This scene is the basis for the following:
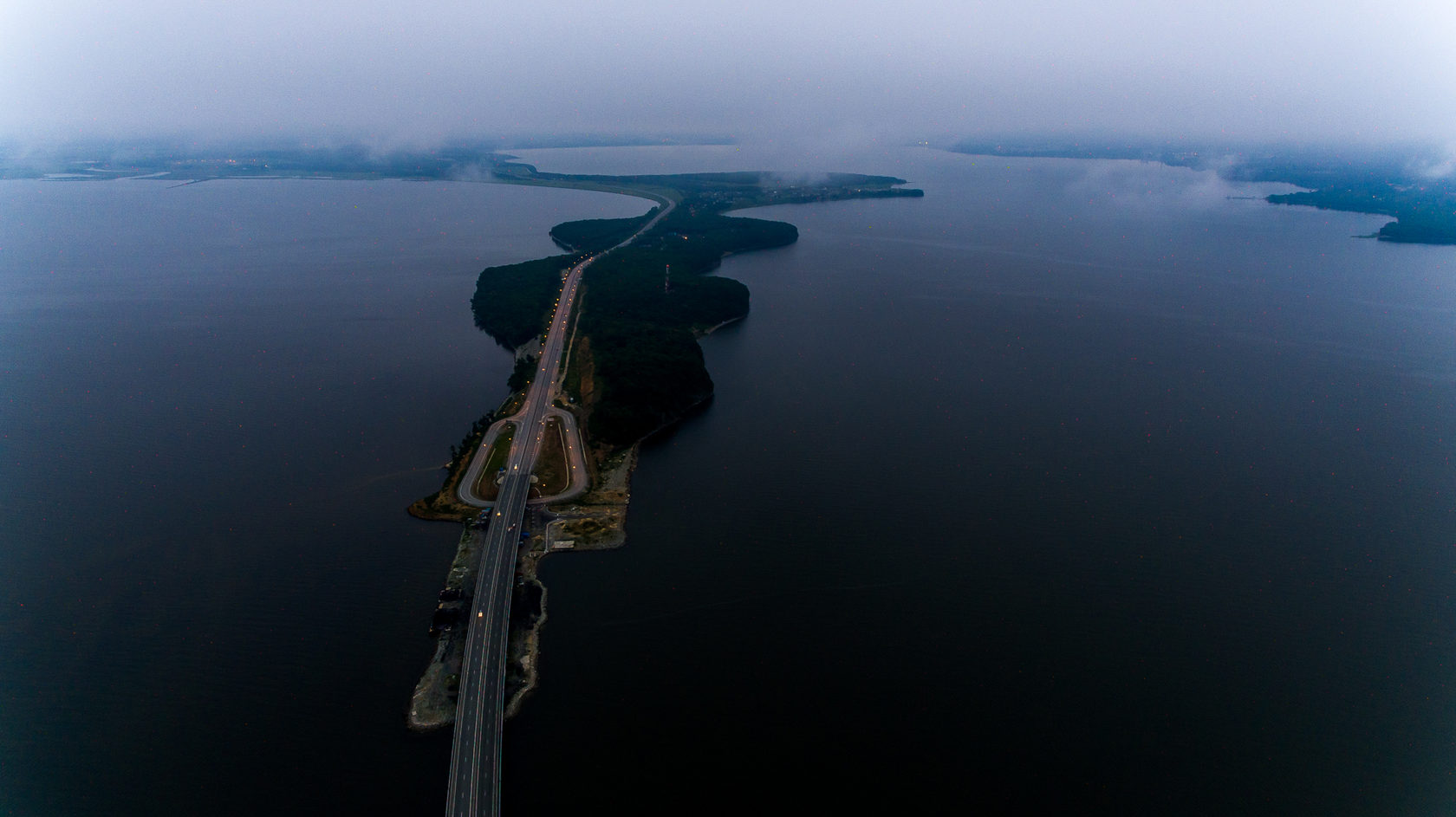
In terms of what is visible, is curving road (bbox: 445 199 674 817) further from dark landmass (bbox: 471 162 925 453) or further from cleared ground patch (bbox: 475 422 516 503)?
dark landmass (bbox: 471 162 925 453)

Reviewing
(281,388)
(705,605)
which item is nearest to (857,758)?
(705,605)

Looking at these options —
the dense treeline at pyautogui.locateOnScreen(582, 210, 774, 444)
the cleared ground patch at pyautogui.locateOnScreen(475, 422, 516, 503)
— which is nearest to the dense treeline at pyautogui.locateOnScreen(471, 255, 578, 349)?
the dense treeline at pyautogui.locateOnScreen(582, 210, 774, 444)

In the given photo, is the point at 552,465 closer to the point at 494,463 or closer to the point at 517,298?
the point at 494,463

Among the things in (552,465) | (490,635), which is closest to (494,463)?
(552,465)

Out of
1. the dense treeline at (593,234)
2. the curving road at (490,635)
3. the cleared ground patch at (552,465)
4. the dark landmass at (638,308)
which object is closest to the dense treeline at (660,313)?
the dark landmass at (638,308)

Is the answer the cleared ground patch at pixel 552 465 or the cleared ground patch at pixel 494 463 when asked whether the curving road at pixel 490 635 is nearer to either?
the cleared ground patch at pixel 494 463
